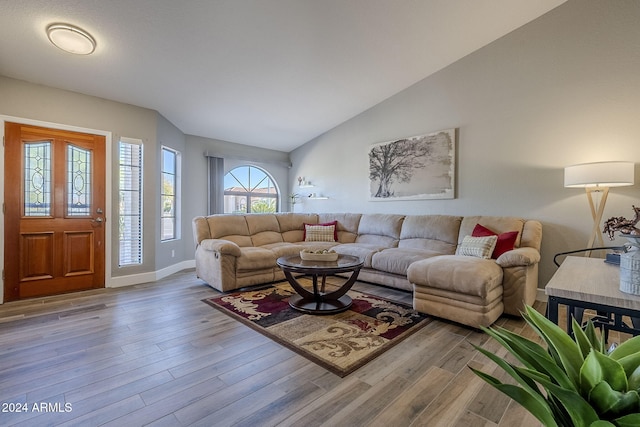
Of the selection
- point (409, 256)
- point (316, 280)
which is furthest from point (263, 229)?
point (409, 256)

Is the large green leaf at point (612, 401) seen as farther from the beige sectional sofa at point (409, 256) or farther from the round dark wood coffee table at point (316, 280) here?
the round dark wood coffee table at point (316, 280)

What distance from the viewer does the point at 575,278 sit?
1.22m

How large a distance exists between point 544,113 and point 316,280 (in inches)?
128

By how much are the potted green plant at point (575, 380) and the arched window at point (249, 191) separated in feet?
18.6

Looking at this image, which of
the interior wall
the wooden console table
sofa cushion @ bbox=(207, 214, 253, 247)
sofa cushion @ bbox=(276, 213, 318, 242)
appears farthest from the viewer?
sofa cushion @ bbox=(276, 213, 318, 242)

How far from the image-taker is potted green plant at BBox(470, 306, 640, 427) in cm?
47

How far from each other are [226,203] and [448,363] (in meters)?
4.87

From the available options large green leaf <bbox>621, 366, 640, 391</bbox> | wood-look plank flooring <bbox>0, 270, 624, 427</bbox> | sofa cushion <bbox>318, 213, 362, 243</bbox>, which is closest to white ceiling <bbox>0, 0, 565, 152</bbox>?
sofa cushion <bbox>318, 213, 362, 243</bbox>

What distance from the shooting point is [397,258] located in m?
3.54

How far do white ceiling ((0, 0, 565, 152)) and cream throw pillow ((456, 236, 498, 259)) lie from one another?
7.88 feet

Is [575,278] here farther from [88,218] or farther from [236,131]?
[236,131]

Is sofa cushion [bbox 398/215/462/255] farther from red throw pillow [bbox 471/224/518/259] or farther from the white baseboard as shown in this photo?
the white baseboard

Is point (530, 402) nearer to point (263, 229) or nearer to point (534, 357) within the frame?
point (534, 357)

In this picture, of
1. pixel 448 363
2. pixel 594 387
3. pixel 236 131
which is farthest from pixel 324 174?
pixel 594 387
